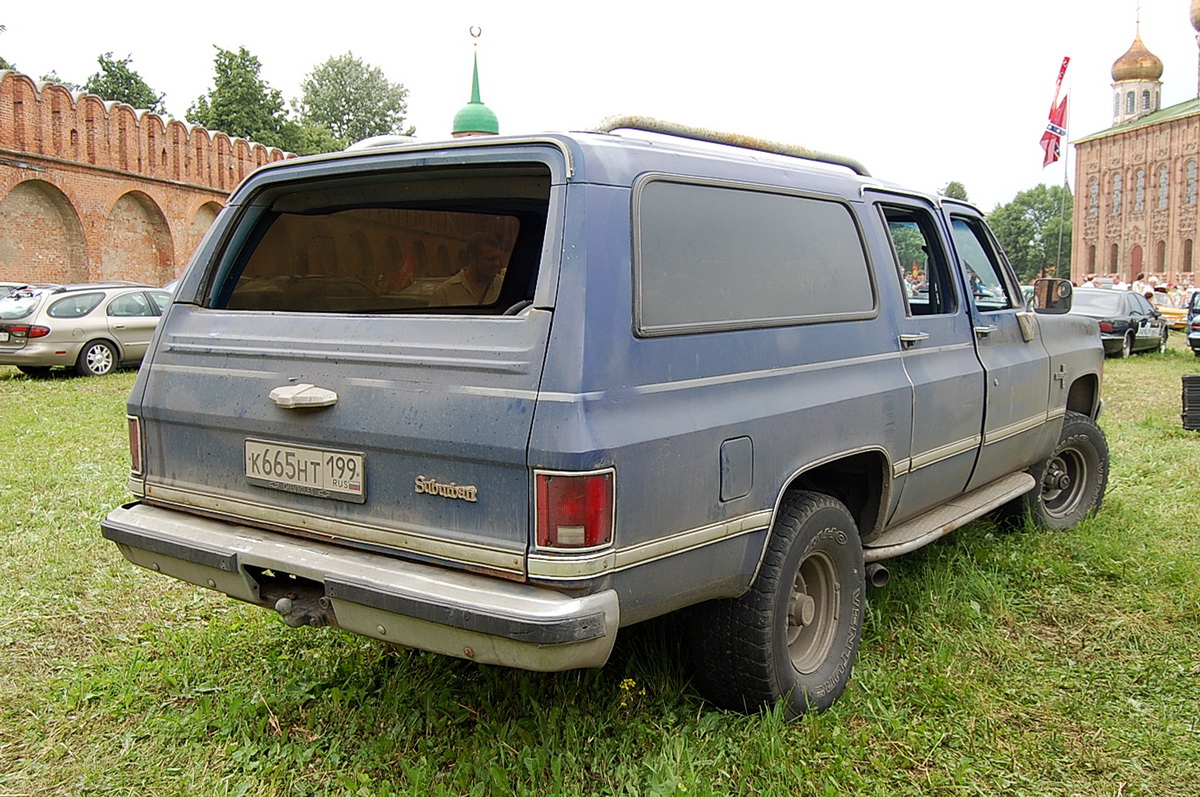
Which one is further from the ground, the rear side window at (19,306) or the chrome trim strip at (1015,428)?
the rear side window at (19,306)

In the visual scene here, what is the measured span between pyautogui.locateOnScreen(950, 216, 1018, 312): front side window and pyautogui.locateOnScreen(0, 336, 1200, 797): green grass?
1349 mm

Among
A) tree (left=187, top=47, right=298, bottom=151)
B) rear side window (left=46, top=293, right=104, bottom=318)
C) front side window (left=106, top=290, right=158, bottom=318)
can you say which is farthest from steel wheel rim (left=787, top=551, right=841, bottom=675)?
tree (left=187, top=47, right=298, bottom=151)

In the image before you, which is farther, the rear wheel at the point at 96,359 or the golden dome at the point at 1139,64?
the golden dome at the point at 1139,64

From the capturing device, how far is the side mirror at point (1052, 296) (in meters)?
5.14

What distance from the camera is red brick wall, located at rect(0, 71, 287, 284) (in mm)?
26594

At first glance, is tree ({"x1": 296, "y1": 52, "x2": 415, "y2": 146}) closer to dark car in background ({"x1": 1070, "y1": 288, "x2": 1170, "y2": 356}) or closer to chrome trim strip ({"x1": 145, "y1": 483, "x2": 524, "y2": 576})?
dark car in background ({"x1": 1070, "y1": 288, "x2": 1170, "y2": 356})

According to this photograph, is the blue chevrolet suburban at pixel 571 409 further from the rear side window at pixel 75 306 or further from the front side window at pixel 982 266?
the rear side window at pixel 75 306

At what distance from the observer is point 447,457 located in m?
2.78

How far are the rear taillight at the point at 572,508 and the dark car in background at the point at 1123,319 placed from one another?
746 inches

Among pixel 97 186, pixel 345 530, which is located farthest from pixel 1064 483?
pixel 97 186

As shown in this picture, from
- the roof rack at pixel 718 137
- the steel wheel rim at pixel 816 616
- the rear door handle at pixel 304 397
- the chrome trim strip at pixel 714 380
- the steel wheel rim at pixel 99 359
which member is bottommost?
the steel wheel rim at pixel 816 616

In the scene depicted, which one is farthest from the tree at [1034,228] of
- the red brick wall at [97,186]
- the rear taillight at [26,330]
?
the rear taillight at [26,330]

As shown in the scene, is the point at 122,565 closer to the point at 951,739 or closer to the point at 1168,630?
the point at 951,739

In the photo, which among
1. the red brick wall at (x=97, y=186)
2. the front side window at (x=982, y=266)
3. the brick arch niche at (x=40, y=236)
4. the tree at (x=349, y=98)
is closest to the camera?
the front side window at (x=982, y=266)
